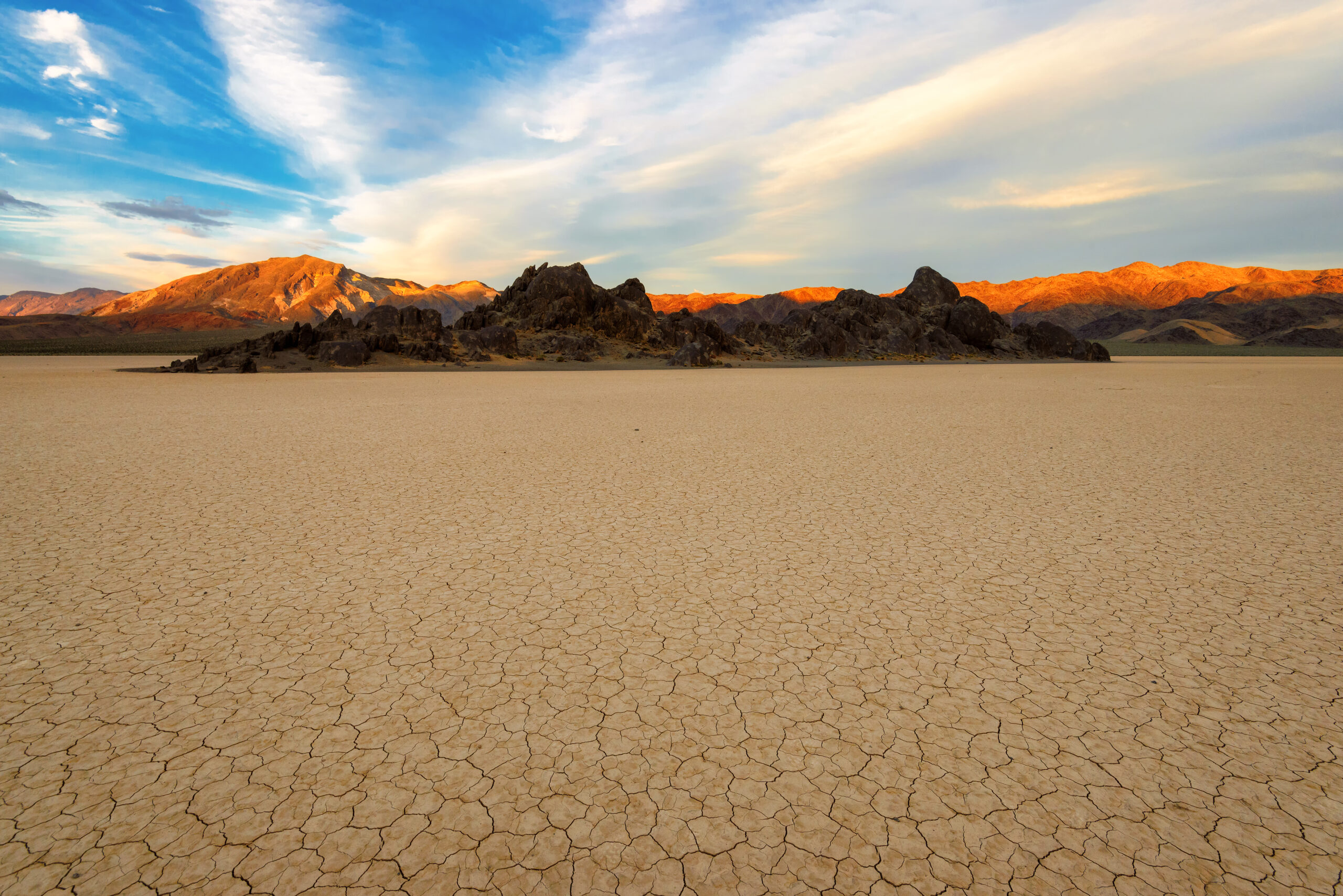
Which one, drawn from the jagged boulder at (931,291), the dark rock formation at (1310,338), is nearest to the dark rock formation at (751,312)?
the jagged boulder at (931,291)

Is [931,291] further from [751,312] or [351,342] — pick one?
[751,312]

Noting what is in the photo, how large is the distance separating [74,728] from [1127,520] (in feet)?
29.3

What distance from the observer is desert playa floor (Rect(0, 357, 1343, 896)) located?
7.88 ft

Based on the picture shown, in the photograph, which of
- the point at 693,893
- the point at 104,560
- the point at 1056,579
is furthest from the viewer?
the point at 104,560

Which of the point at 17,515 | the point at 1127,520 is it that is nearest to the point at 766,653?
the point at 1127,520

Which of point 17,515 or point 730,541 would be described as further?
point 17,515

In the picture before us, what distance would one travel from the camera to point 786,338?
75.9 meters

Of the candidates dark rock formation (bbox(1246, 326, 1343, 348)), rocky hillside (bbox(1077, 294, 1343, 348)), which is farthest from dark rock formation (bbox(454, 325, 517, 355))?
rocky hillside (bbox(1077, 294, 1343, 348))

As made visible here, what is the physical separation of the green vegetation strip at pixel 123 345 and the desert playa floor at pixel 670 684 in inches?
2484

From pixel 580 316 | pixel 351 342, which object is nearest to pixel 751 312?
pixel 580 316

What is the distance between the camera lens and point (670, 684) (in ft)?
11.7

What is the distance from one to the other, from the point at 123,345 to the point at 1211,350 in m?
150

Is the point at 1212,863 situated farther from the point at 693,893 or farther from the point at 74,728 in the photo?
the point at 74,728

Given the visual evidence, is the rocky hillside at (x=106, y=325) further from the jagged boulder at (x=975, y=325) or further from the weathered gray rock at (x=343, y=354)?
the jagged boulder at (x=975, y=325)
